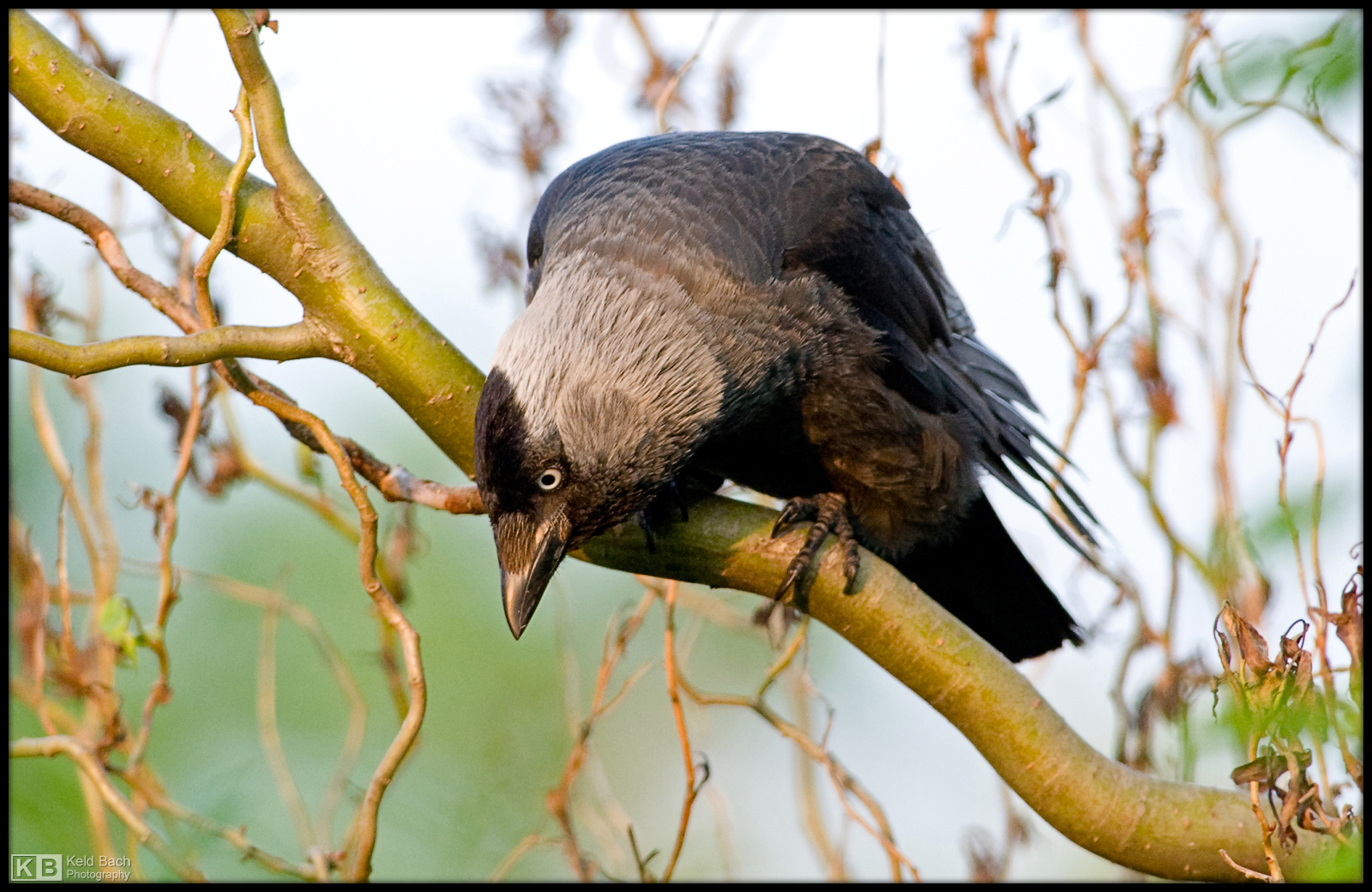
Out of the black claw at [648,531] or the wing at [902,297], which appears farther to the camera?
the wing at [902,297]

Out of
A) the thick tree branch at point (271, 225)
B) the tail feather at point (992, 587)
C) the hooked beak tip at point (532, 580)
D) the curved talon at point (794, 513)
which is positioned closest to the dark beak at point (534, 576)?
the hooked beak tip at point (532, 580)

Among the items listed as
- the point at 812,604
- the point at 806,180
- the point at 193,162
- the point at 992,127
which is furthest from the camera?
the point at 992,127

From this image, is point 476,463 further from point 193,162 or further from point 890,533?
point 890,533

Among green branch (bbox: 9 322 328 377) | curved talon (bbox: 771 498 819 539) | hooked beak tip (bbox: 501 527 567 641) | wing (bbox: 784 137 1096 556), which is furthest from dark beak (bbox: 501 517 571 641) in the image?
wing (bbox: 784 137 1096 556)

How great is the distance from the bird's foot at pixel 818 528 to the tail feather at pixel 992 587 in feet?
1.86

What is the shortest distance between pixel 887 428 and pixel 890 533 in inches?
15.9

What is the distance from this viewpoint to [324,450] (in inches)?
114

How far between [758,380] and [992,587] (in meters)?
1.34

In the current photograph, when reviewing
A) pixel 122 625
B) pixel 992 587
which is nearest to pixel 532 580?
pixel 122 625

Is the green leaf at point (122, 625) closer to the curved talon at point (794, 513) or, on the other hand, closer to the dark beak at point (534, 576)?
the dark beak at point (534, 576)

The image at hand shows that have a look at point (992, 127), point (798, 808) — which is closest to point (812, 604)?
point (798, 808)

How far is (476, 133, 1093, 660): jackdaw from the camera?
3.08 meters

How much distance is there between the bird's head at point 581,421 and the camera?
2.99 m

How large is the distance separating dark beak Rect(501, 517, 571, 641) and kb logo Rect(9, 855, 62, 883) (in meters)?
1.48
